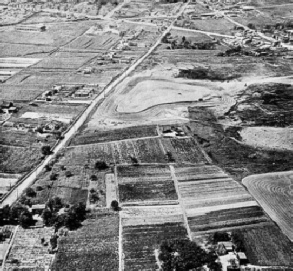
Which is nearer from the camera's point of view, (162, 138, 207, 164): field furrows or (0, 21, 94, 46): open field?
(162, 138, 207, 164): field furrows

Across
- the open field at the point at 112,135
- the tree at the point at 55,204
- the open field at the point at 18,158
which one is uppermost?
the open field at the point at 112,135

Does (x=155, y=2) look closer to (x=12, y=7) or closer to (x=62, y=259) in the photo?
(x=12, y=7)

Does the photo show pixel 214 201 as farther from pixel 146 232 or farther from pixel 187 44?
pixel 187 44

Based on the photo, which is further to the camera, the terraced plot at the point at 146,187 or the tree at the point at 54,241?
the terraced plot at the point at 146,187

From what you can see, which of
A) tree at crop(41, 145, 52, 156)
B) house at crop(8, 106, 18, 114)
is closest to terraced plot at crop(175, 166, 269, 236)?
tree at crop(41, 145, 52, 156)

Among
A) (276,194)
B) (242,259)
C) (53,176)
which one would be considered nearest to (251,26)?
(276,194)

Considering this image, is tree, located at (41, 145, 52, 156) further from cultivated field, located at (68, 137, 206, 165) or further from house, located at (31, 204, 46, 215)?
house, located at (31, 204, 46, 215)

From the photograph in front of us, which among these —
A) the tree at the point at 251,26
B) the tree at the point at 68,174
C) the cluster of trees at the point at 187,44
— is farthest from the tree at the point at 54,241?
the tree at the point at 251,26

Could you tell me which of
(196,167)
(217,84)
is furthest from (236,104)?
(196,167)

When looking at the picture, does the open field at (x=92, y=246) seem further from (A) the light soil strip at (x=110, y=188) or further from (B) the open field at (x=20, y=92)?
(B) the open field at (x=20, y=92)
